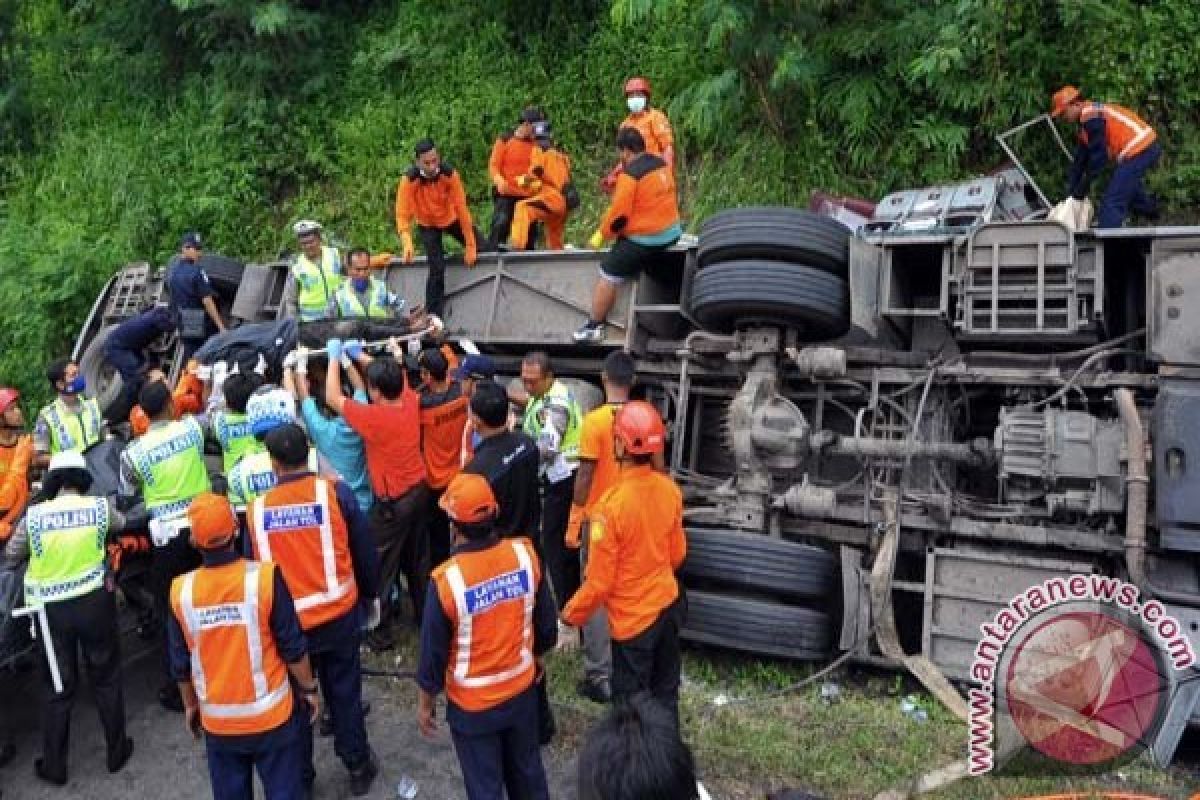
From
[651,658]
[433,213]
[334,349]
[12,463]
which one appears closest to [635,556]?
[651,658]

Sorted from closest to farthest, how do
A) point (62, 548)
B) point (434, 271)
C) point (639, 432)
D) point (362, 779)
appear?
point (639, 432)
point (362, 779)
point (62, 548)
point (434, 271)

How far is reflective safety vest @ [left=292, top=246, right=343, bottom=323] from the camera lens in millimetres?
6656

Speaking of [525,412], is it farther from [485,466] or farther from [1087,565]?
[1087,565]

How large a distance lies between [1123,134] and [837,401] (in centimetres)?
270

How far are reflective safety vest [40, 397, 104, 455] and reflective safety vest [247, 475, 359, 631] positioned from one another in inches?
122

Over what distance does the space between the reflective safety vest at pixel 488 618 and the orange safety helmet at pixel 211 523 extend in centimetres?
70

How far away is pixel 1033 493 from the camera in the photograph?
483cm

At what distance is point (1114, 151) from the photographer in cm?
629

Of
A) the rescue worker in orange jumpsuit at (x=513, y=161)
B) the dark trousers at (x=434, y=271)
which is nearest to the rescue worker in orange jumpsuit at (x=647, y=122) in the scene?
the rescue worker in orange jumpsuit at (x=513, y=161)

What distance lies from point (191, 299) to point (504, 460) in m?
4.36

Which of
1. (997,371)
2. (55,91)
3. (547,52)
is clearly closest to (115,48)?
(55,91)

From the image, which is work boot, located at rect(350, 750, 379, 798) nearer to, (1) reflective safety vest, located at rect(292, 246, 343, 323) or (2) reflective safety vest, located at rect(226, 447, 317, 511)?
(2) reflective safety vest, located at rect(226, 447, 317, 511)

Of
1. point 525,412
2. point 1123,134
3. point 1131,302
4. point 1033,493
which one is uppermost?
point 1123,134

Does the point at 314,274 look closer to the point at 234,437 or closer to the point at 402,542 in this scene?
the point at 234,437
